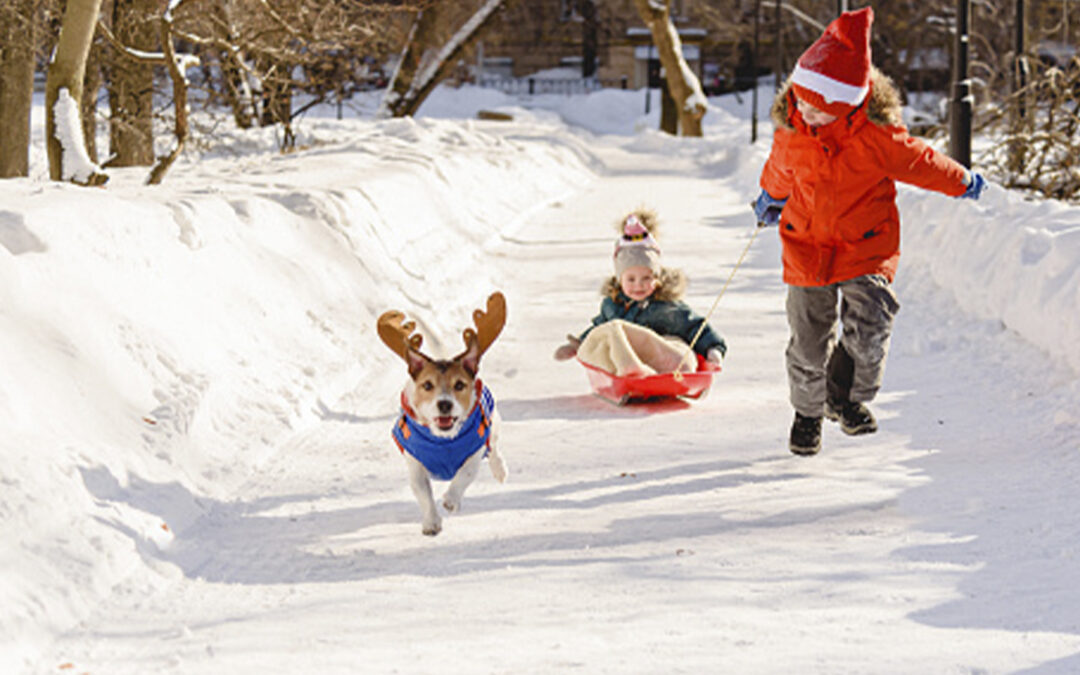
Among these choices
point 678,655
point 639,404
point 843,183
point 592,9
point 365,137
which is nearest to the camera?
point 678,655

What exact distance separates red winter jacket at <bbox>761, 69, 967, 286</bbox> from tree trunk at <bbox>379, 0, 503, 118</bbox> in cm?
2529

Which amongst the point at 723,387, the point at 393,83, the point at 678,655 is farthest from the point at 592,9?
the point at 678,655

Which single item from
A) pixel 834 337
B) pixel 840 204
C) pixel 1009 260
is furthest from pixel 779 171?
pixel 1009 260

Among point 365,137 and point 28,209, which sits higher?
point 28,209

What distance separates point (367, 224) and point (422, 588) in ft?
22.9

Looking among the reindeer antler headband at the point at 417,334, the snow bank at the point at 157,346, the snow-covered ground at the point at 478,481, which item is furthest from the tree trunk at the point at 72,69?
the reindeer antler headband at the point at 417,334

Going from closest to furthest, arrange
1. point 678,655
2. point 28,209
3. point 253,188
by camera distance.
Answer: point 678,655, point 28,209, point 253,188

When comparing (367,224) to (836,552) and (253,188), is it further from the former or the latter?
(836,552)

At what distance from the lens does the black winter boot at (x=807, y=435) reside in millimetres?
6090

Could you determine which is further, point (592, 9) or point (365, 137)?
point (592, 9)

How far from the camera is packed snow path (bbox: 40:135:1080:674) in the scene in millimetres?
3852

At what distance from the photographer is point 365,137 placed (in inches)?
842

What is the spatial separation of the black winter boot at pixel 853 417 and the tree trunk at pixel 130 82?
381 inches

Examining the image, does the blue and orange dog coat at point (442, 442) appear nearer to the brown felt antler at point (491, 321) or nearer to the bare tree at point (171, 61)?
the brown felt antler at point (491, 321)
